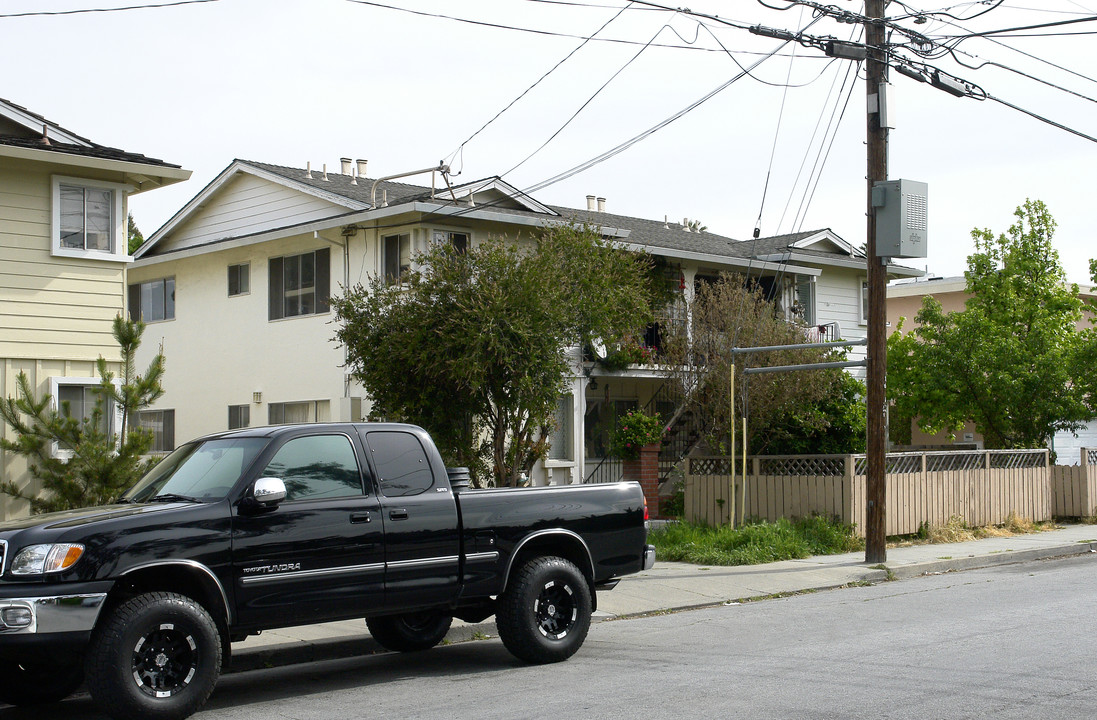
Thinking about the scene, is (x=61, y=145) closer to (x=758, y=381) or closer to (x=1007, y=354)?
(x=758, y=381)

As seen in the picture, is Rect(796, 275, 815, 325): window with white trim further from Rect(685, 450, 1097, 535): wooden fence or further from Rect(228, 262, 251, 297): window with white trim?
Rect(228, 262, 251, 297): window with white trim

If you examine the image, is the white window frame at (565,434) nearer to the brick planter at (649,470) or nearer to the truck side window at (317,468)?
the brick planter at (649,470)

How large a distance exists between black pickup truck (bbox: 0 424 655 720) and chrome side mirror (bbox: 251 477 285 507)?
15mm

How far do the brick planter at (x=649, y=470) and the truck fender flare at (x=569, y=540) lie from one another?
13.4 metres

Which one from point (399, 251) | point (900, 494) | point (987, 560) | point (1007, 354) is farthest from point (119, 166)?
point (1007, 354)

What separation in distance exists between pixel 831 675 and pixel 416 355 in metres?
9.11

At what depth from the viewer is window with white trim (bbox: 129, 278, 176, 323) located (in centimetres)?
2739

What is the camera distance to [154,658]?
7246 millimetres

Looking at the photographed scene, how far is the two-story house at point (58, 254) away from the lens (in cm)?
1471

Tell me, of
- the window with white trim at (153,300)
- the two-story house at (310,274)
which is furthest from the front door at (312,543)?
the window with white trim at (153,300)

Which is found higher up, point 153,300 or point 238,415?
point 153,300

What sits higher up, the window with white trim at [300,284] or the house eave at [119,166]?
the house eave at [119,166]

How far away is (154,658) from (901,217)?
38.5 feet

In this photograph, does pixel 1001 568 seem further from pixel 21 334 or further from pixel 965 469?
pixel 21 334
